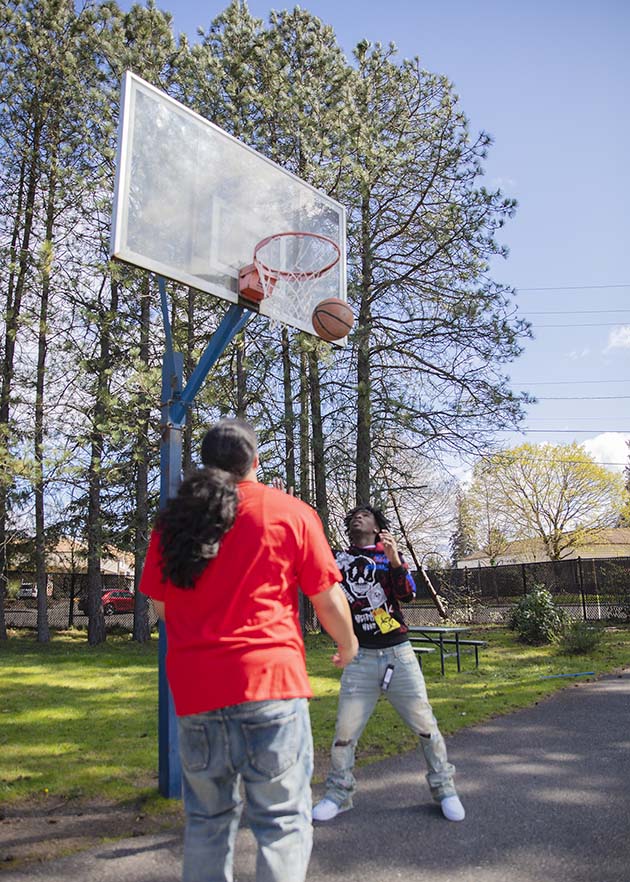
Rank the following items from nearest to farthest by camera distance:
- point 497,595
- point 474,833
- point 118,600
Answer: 1. point 474,833
2. point 497,595
3. point 118,600

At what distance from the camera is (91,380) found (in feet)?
45.1

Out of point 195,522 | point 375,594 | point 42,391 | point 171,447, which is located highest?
point 42,391

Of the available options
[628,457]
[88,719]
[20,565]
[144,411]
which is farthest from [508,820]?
[628,457]

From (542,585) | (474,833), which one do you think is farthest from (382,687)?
(542,585)

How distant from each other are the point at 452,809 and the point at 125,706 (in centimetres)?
501

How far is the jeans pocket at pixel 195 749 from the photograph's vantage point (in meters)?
2.24

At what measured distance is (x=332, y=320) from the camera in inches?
255

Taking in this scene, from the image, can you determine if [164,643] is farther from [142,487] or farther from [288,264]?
[142,487]

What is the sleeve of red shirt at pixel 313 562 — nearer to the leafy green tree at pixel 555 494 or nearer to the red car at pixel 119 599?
the red car at pixel 119 599

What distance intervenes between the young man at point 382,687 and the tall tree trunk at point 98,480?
28.4 ft

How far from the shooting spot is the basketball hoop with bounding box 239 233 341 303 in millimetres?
5945

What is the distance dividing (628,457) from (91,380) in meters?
53.1

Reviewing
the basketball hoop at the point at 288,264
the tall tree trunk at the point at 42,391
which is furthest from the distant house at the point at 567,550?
the basketball hoop at the point at 288,264

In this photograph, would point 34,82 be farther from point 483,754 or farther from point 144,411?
point 483,754
